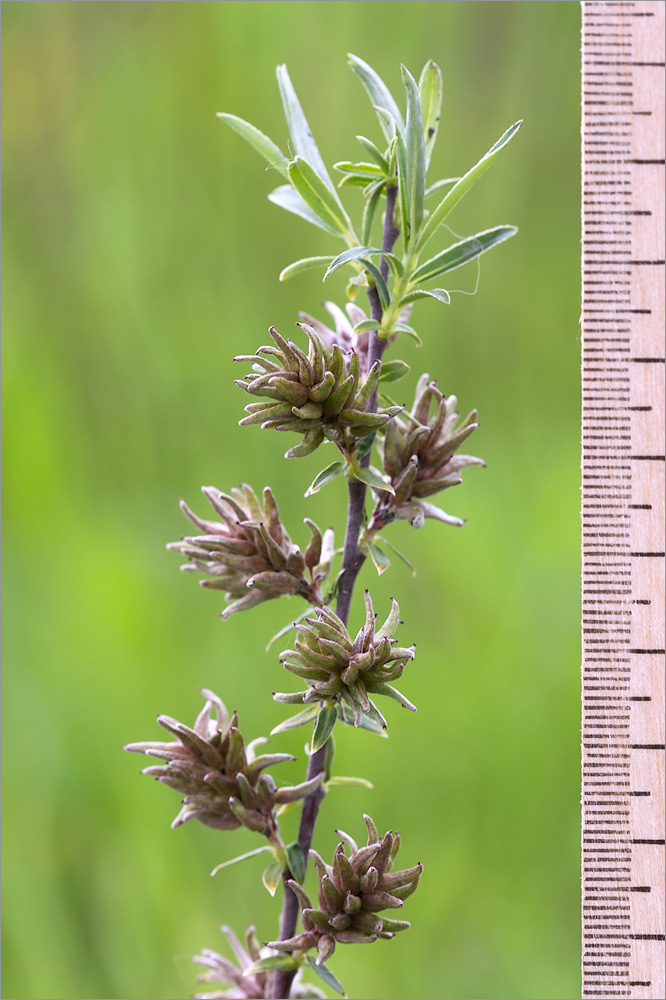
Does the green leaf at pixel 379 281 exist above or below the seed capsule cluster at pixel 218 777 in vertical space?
above

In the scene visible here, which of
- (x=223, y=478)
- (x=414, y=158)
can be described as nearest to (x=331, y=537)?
(x=414, y=158)

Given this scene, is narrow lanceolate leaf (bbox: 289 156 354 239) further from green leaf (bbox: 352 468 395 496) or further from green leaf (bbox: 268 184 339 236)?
green leaf (bbox: 352 468 395 496)

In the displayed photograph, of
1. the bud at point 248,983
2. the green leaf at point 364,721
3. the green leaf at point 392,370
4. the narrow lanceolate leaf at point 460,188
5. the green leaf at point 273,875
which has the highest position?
the narrow lanceolate leaf at point 460,188

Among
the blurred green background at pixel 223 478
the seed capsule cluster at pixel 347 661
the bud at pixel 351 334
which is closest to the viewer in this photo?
the seed capsule cluster at pixel 347 661

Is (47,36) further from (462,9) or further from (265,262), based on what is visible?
(462,9)

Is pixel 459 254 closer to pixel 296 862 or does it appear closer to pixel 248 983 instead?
pixel 296 862

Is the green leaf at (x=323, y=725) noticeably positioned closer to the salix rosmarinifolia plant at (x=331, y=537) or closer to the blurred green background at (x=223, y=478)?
the salix rosmarinifolia plant at (x=331, y=537)

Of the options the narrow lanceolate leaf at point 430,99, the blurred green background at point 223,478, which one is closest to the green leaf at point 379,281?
the narrow lanceolate leaf at point 430,99
